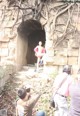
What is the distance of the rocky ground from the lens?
9.15m

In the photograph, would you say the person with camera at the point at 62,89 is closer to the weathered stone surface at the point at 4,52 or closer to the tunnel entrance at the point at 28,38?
the weathered stone surface at the point at 4,52

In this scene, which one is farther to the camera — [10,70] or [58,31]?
[58,31]

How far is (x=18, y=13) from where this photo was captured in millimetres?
12555

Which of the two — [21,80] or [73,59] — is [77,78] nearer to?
[21,80]

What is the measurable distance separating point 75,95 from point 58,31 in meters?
8.43

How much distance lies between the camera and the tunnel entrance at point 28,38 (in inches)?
508

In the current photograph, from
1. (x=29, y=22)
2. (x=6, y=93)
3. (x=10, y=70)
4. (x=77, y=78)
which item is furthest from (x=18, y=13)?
(x=77, y=78)

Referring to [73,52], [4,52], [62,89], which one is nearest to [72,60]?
[73,52]

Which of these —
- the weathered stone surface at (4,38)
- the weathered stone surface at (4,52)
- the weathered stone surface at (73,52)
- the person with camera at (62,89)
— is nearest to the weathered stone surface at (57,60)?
the weathered stone surface at (73,52)

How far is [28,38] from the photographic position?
1468 centimetres

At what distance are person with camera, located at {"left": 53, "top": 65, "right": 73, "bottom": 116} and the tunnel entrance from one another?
6.86m

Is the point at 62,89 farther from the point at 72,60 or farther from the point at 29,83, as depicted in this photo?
the point at 72,60

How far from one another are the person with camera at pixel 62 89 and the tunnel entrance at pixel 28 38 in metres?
6.86

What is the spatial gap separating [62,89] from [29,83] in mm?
4689
